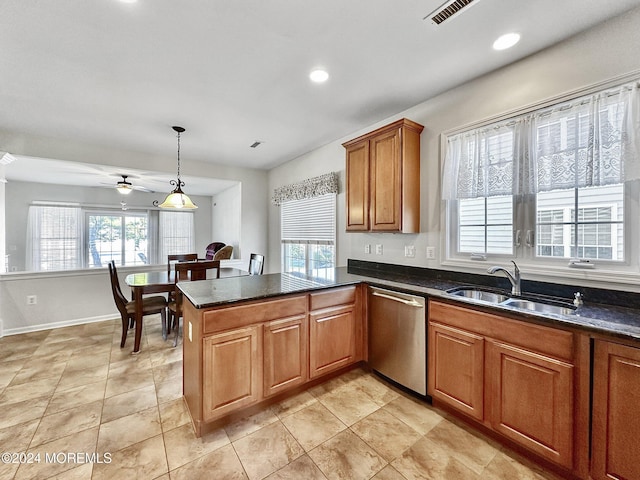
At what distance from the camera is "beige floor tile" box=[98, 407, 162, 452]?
170 cm

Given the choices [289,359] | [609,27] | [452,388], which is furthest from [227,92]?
[452,388]

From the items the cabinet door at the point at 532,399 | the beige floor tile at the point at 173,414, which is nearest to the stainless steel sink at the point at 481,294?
the cabinet door at the point at 532,399

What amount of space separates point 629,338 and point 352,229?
213 centimetres

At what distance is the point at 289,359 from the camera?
2.10 m

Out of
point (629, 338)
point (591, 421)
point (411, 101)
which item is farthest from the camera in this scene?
point (411, 101)

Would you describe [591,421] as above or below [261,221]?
below

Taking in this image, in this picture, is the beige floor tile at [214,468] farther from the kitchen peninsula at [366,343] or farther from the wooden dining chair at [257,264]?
the wooden dining chair at [257,264]

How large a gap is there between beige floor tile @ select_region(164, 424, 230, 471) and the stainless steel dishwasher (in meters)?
1.33

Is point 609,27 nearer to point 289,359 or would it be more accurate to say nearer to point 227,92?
point 227,92

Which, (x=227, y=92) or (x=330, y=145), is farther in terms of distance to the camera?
(x=330, y=145)

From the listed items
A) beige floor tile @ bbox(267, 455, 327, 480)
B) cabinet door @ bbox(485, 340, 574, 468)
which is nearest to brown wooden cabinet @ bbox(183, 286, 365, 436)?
beige floor tile @ bbox(267, 455, 327, 480)

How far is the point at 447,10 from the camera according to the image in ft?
5.17

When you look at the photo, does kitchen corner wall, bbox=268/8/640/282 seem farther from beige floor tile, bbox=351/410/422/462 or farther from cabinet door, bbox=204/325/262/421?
cabinet door, bbox=204/325/262/421

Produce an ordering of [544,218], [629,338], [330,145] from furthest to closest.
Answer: [330,145] → [544,218] → [629,338]
